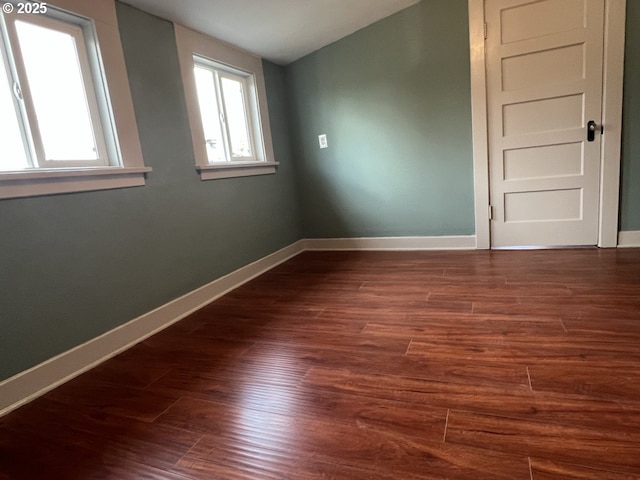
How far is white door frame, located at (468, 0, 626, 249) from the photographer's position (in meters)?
2.68

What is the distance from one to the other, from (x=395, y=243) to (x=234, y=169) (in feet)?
5.57

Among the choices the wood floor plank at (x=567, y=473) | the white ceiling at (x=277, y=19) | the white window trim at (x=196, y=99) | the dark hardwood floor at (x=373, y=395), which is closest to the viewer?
the wood floor plank at (x=567, y=473)

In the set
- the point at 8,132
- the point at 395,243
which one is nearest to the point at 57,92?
the point at 8,132

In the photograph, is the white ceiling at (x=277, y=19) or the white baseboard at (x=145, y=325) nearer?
the white baseboard at (x=145, y=325)

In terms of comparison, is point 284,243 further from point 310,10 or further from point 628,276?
point 628,276

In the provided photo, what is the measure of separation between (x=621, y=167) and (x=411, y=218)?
1.64 m

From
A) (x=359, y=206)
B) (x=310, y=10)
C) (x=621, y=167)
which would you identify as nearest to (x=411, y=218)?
(x=359, y=206)

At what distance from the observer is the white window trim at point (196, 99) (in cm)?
254

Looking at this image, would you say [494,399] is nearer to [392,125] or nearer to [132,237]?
[132,237]

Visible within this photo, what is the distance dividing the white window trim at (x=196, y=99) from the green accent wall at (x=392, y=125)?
1.62 feet

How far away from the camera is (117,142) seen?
2061 millimetres

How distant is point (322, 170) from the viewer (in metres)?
3.79

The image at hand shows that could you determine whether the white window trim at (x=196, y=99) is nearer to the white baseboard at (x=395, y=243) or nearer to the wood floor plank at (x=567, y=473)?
the white baseboard at (x=395, y=243)

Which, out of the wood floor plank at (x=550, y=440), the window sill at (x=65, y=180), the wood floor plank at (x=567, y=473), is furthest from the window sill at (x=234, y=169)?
the wood floor plank at (x=567, y=473)
